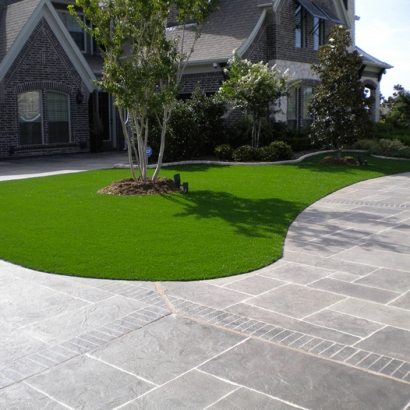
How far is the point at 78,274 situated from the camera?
6.77 metres

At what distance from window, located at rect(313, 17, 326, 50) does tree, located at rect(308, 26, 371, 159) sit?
24.3ft

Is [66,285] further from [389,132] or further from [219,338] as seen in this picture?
[389,132]

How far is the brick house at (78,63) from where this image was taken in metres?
20.3

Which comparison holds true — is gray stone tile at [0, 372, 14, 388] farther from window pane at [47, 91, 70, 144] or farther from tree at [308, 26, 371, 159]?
window pane at [47, 91, 70, 144]

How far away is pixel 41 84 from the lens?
68.7 ft

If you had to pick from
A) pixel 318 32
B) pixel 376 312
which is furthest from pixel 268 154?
pixel 376 312

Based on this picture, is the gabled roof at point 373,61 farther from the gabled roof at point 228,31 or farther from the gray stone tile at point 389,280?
the gray stone tile at point 389,280

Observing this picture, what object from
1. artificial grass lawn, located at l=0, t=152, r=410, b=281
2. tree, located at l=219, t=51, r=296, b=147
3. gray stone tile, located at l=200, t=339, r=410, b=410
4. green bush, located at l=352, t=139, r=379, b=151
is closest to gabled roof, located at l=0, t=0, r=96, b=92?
tree, located at l=219, t=51, r=296, b=147

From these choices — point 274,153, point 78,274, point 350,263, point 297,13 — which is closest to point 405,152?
point 274,153

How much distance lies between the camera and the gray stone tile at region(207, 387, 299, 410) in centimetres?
385

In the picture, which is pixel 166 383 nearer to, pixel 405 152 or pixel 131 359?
pixel 131 359

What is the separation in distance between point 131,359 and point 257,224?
5156mm

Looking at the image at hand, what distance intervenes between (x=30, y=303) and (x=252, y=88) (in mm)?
13179

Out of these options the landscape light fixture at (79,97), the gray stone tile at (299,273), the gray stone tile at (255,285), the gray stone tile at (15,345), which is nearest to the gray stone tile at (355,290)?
the gray stone tile at (299,273)
